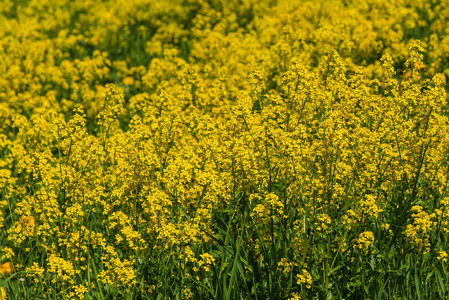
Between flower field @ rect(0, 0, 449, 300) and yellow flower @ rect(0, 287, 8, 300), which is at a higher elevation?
flower field @ rect(0, 0, 449, 300)

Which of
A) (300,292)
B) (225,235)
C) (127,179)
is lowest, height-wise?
(300,292)

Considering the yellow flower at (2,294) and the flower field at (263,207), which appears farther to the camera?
the yellow flower at (2,294)

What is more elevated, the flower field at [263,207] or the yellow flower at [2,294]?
the flower field at [263,207]

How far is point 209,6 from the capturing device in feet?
35.8

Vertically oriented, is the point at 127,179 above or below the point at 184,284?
above

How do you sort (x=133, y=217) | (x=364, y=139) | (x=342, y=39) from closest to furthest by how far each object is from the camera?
(x=364, y=139), (x=133, y=217), (x=342, y=39)

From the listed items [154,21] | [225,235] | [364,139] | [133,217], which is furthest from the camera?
[154,21]

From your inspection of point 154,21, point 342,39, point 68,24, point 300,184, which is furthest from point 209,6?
point 300,184

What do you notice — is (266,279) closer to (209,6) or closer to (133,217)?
(133,217)

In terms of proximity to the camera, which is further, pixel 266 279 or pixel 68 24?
pixel 68 24

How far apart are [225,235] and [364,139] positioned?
3.61ft

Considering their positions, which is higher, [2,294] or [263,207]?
[263,207]

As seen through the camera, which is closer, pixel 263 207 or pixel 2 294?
pixel 263 207

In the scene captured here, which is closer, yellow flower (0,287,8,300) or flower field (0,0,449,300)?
flower field (0,0,449,300)
